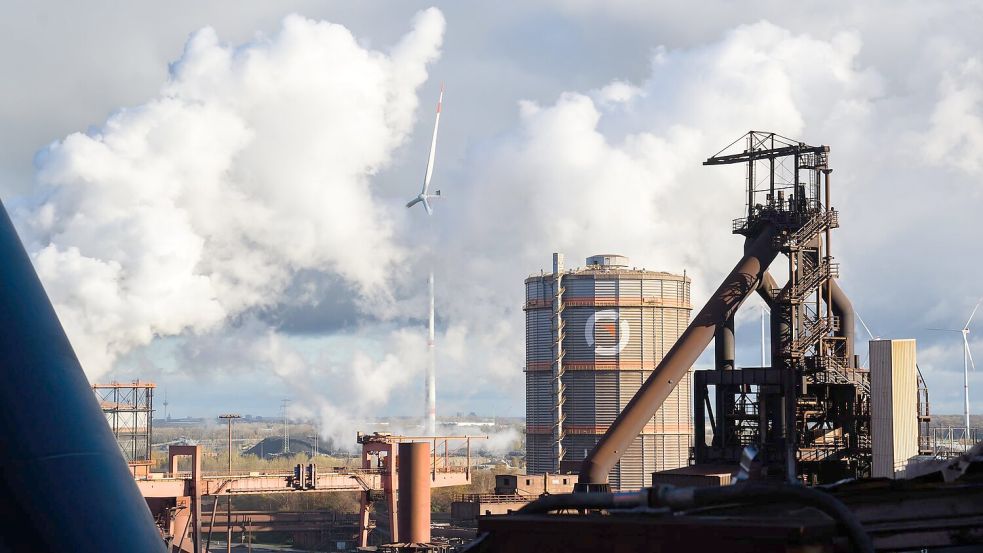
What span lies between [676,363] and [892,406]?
7.37 meters

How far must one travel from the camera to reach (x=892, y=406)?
3866cm

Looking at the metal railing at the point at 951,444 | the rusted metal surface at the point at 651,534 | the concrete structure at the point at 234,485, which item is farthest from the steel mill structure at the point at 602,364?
the rusted metal surface at the point at 651,534

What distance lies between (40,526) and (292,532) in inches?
3096

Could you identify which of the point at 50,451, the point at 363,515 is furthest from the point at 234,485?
the point at 50,451

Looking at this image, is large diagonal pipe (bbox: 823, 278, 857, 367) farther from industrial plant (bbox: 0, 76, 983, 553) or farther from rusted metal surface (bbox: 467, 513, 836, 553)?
rusted metal surface (bbox: 467, 513, 836, 553)

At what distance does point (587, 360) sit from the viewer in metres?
63.6

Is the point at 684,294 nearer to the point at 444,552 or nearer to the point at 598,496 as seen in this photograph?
the point at 444,552

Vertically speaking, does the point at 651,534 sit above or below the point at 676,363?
below

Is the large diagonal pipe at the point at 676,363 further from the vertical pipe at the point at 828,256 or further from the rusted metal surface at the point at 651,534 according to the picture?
the rusted metal surface at the point at 651,534

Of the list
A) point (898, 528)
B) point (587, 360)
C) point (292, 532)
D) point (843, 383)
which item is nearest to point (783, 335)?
point (843, 383)

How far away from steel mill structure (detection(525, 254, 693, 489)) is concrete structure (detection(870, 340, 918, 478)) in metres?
23.8

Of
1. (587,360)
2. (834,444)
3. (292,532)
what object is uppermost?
(587,360)

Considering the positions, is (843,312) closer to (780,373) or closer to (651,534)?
(780,373)

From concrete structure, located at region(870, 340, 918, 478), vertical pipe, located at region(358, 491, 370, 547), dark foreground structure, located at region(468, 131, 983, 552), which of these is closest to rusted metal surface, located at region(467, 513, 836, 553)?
dark foreground structure, located at region(468, 131, 983, 552)
